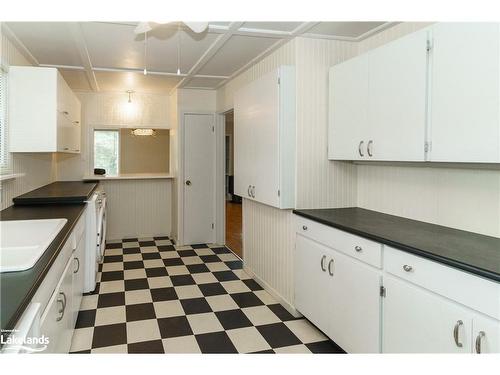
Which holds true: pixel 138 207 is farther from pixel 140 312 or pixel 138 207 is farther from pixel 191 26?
pixel 191 26

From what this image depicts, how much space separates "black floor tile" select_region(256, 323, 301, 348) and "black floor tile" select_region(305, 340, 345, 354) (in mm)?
109

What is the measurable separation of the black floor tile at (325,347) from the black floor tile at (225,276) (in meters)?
1.57

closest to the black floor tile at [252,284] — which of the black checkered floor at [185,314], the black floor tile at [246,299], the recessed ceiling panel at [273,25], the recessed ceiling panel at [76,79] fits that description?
the black checkered floor at [185,314]

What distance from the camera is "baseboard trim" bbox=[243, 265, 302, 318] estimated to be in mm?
3120

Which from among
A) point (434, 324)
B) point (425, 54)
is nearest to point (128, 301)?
point (434, 324)

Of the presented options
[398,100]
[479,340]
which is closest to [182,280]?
[398,100]

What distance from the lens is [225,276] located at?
417 centimetres

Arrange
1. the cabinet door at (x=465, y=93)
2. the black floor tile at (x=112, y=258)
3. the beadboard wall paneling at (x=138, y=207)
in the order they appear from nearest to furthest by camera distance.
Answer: the cabinet door at (x=465, y=93), the black floor tile at (x=112, y=258), the beadboard wall paneling at (x=138, y=207)

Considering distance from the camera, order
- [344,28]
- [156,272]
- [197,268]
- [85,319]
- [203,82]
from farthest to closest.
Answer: [203,82]
[197,268]
[156,272]
[85,319]
[344,28]

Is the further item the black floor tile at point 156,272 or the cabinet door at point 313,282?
the black floor tile at point 156,272

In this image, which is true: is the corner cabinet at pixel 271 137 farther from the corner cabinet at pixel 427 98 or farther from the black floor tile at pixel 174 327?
the black floor tile at pixel 174 327

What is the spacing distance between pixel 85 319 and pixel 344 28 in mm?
3013

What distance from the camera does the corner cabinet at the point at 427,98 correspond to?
1814 mm

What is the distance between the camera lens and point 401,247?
1919 millimetres
